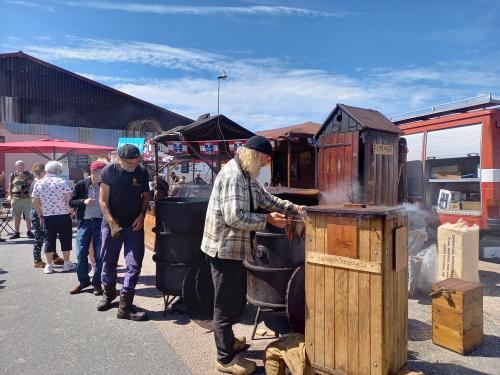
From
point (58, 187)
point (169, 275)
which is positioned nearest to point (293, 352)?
point (169, 275)

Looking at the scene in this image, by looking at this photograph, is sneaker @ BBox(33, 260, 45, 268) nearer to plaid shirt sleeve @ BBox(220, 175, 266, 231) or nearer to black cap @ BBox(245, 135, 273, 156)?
plaid shirt sleeve @ BBox(220, 175, 266, 231)

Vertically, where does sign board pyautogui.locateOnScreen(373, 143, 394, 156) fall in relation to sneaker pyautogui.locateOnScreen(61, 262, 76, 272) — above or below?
above

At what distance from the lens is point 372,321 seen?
2.55m

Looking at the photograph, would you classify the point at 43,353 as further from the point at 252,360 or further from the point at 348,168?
the point at 348,168

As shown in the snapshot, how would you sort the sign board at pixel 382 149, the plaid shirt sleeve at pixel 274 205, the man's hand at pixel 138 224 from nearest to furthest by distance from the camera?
the plaid shirt sleeve at pixel 274 205 < the man's hand at pixel 138 224 < the sign board at pixel 382 149

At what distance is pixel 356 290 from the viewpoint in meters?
2.61

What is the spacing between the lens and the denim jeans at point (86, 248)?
5.30 metres

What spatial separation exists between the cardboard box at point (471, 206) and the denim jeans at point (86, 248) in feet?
20.3

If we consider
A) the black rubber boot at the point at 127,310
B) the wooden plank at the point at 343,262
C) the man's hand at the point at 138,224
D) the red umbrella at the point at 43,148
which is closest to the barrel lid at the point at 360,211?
the wooden plank at the point at 343,262

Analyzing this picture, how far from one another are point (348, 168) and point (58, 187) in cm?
503

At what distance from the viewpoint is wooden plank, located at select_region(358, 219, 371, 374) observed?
257 cm

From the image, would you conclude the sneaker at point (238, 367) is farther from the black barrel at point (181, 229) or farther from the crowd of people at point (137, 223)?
the black barrel at point (181, 229)

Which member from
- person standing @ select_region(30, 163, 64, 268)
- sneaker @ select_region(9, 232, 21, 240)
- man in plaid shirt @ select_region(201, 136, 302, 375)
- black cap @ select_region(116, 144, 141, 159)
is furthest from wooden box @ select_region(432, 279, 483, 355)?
sneaker @ select_region(9, 232, 21, 240)

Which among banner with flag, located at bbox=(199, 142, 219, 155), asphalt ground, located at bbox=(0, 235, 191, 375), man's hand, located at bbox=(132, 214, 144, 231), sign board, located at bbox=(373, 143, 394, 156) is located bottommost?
asphalt ground, located at bbox=(0, 235, 191, 375)
